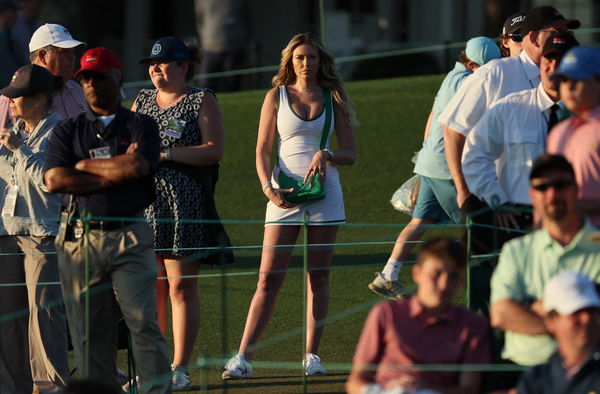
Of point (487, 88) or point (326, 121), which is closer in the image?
point (487, 88)

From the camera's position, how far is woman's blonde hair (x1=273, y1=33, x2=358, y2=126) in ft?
27.1

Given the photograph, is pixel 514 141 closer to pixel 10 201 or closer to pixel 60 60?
pixel 10 201

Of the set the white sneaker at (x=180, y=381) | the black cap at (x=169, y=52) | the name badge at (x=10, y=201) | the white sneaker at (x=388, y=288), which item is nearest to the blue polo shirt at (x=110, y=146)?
the name badge at (x=10, y=201)

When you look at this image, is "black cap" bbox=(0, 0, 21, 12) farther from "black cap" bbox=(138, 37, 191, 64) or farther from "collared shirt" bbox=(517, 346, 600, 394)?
"collared shirt" bbox=(517, 346, 600, 394)

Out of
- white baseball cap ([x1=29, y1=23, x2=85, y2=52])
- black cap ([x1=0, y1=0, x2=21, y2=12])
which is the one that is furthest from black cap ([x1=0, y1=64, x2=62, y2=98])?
black cap ([x1=0, y1=0, x2=21, y2=12])

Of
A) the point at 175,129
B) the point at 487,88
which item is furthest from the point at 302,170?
the point at 487,88

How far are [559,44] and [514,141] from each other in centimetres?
51

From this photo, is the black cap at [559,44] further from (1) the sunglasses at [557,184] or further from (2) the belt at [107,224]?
(2) the belt at [107,224]

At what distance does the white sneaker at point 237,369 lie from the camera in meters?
8.03

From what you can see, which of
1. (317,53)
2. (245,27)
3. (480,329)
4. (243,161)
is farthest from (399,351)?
(245,27)

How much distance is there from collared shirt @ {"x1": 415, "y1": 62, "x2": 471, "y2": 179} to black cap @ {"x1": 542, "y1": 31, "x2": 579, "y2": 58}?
1974 millimetres

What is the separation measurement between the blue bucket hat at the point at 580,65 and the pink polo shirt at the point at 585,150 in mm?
203

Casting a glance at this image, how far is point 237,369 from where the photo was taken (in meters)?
8.03

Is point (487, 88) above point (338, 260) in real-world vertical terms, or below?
above
